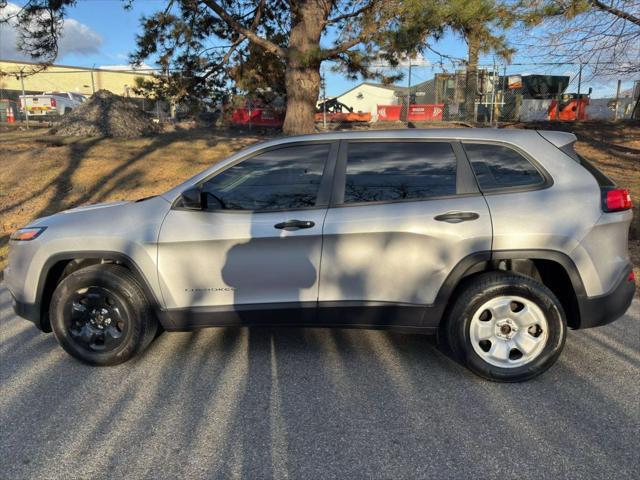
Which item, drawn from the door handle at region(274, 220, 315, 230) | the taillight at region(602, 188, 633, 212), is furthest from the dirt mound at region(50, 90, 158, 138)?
the taillight at region(602, 188, 633, 212)

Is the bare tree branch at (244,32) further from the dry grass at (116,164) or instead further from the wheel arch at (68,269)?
the wheel arch at (68,269)

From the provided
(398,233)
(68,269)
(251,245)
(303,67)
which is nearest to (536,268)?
Result: (398,233)

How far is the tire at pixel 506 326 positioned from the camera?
3435 mm

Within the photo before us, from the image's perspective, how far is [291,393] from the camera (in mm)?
3410

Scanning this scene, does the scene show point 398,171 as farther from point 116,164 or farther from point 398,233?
point 116,164

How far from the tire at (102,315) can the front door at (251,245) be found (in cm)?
26

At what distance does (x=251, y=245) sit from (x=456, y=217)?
1.41 m

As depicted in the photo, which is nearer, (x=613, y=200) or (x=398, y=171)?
(x=613, y=200)

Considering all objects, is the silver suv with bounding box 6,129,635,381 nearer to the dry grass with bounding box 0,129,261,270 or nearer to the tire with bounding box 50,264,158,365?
the tire with bounding box 50,264,158,365

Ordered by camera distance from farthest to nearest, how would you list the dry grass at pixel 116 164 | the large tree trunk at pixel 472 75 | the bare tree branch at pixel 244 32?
the bare tree branch at pixel 244 32, the dry grass at pixel 116 164, the large tree trunk at pixel 472 75

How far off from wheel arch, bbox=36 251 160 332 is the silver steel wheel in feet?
7.52

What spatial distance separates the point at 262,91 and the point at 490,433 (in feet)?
40.7

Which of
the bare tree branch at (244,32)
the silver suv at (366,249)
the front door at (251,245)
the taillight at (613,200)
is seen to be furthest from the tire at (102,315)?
the bare tree branch at (244,32)

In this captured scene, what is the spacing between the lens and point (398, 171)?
144 inches
